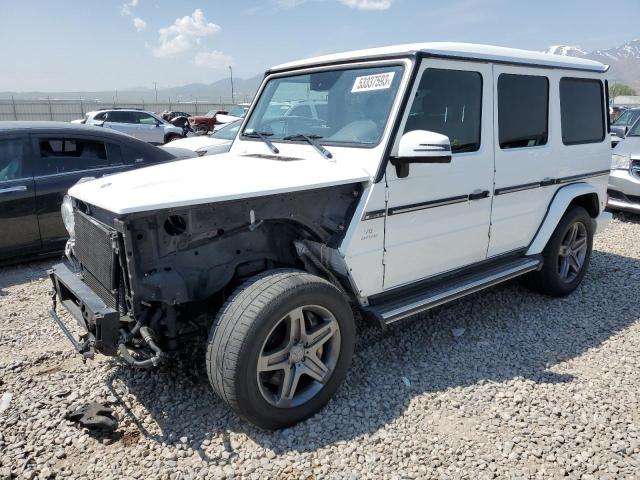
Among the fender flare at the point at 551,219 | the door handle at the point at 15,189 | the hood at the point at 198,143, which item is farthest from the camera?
the hood at the point at 198,143

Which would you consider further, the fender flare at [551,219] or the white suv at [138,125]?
the white suv at [138,125]

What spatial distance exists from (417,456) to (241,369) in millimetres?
1085

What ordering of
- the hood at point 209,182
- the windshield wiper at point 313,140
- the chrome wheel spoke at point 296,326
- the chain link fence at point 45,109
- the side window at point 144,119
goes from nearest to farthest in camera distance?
the hood at point 209,182 → the chrome wheel spoke at point 296,326 → the windshield wiper at point 313,140 → the side window at point 144,119 → the chain link fence at point 45,109

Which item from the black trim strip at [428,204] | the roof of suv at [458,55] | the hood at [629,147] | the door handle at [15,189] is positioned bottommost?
the hood at [629,147]

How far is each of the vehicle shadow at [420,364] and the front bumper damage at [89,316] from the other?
58 cm

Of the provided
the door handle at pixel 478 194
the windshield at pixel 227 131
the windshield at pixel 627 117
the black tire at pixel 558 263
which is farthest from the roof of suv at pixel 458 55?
the windshield at pixel 627 117

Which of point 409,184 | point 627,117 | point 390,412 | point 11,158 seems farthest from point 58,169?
point 627,117

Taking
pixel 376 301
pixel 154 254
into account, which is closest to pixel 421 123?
pixel 376 301

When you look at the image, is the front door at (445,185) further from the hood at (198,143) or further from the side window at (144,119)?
the side window at (144,119)

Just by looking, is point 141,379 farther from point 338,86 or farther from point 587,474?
point 587,474

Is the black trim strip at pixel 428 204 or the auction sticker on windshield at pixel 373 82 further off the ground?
the auction sticker on windshield at pixel 373 82

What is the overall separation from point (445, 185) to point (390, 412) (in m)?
1.59

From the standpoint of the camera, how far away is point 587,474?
2.63 meters

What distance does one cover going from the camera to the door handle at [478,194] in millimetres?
3750
